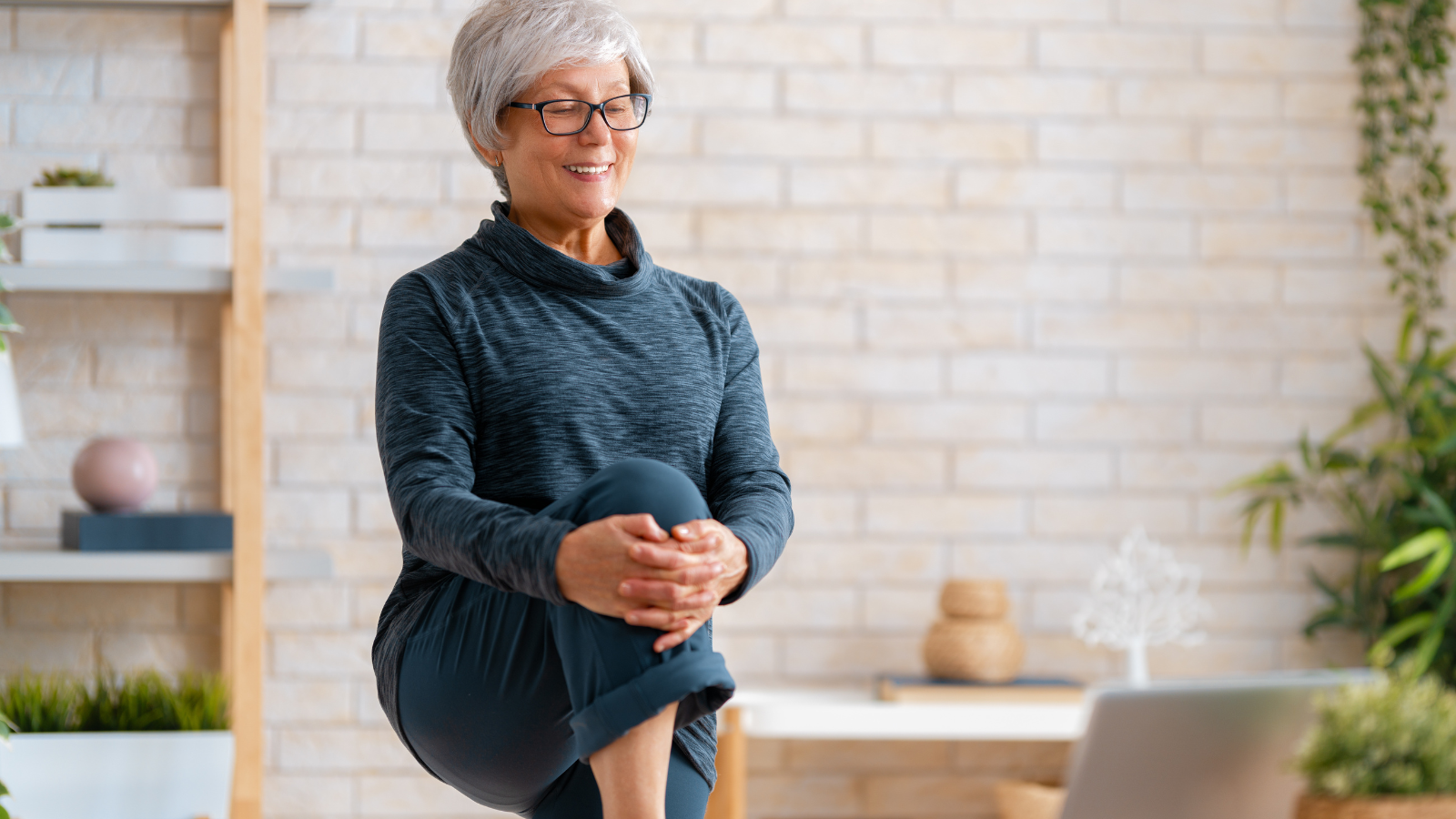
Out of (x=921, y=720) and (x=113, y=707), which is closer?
(x=113, y=707)

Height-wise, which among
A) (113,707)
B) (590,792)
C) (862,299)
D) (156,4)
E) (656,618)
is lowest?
(113,707)

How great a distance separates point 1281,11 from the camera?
113 inches

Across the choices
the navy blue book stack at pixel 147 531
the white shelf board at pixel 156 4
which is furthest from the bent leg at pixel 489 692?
the white shelf board at pixel 156 4

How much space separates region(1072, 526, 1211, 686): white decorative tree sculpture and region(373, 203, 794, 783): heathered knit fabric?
139cm

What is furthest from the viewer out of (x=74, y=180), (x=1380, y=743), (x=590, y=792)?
(x=74, y=180)

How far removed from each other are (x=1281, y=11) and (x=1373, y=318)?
27.3 inches

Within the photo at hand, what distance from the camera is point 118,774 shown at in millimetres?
2205

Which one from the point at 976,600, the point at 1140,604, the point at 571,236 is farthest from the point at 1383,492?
the point at 571,236

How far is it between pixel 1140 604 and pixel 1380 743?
154cm

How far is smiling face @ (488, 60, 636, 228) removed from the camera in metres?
1.36

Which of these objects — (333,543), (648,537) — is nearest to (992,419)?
(333,543)

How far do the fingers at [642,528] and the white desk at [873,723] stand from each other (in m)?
1.35

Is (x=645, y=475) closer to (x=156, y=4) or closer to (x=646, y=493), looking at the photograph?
(x=646, y=493)

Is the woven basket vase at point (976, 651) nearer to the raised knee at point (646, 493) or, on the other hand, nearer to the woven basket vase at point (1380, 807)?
the woven basket vase at point (1380, 807)
